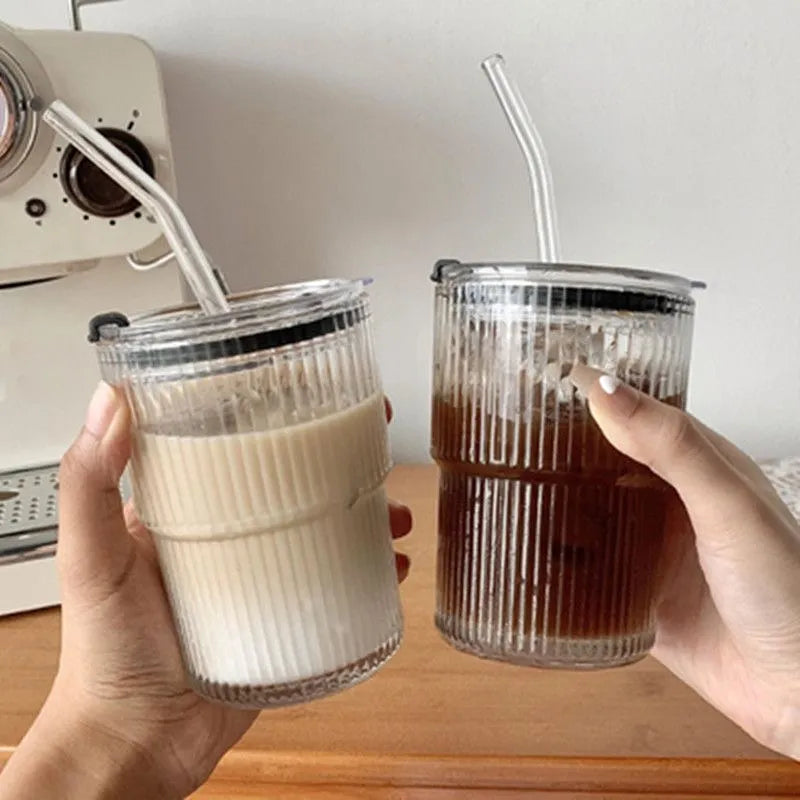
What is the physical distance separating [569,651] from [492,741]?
0.42 ft

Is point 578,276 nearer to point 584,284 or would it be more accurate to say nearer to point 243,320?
point 584,284

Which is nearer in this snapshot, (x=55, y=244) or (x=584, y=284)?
(x=584, y=284)

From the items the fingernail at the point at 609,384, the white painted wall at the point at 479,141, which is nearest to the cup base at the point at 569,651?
the fingernail at the point at 609,384

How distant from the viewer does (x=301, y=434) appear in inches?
22.0

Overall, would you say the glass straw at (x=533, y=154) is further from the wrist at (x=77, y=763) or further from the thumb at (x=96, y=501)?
the wrist at (x=77, y=763)

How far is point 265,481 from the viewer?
554 millimetres

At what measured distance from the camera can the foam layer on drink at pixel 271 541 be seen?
0.56 m

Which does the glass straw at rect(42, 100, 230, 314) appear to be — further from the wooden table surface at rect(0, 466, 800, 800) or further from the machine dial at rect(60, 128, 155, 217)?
the wooden table surface at rect(0, 466, 800, 800)

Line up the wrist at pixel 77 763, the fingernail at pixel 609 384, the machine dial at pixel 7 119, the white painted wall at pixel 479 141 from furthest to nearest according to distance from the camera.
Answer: the white painted wall at pixel 479 141 < the machine dial at pixel 7 119 < the wrist at pixel 77 763 < the fingernail at pixel 609 384

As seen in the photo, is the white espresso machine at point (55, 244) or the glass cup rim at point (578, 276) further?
the white espresso machine at point (55, 244)

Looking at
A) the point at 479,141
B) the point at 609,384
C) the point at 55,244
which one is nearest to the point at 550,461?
the point at 609,384

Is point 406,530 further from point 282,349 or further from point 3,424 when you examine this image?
point 3,424

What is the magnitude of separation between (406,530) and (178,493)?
30 centimetres

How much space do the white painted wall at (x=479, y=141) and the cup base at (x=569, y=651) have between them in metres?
0.60
